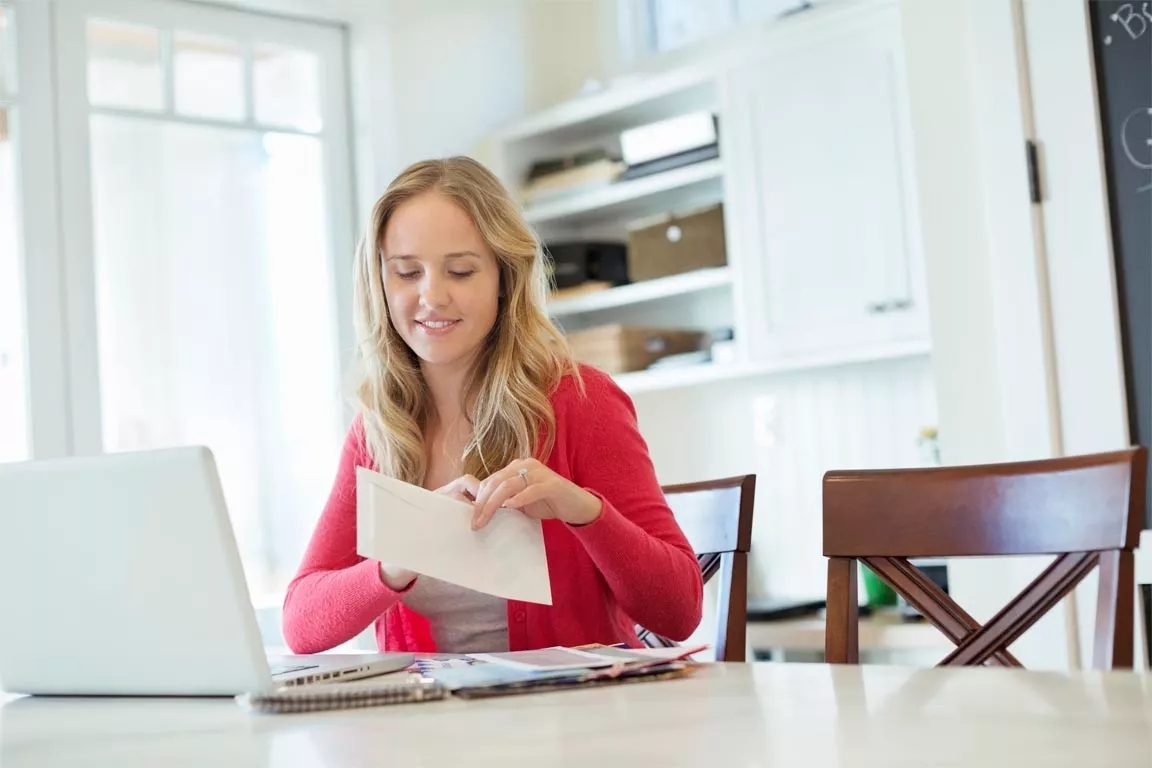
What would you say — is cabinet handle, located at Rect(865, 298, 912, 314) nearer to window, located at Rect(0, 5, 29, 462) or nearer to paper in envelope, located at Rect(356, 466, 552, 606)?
paper in envelope, located at Rect(356, 466, 552, 606)

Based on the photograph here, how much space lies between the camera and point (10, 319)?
329 cm

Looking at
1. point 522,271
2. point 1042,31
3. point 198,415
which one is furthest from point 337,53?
point 522,271

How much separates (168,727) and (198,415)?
8.64ft

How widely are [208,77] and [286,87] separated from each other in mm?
242

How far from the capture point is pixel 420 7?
12.8ft

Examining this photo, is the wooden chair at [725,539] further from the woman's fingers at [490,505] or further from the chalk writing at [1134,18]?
Result: the chalk writing at [1134,18]

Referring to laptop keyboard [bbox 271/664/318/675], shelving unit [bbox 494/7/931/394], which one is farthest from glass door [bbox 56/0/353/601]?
laptop keyboard [bbox 271/664/318/675]

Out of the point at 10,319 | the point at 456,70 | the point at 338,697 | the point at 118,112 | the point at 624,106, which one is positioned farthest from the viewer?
the point at 456,70

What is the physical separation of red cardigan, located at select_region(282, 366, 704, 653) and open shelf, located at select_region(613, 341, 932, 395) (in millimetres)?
1408

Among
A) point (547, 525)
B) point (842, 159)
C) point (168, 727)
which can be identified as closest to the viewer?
point (168, 727)

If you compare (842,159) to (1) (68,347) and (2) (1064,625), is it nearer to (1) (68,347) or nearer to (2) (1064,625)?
(2) (1064,625)

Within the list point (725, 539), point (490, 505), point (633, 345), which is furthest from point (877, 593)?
point (490, 505)

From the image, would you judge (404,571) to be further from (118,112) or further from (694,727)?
(118,112)

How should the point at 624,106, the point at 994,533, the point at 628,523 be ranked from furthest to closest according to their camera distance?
1. the point at 624,106
2. the point at 628,523
3. the point at 994,533
